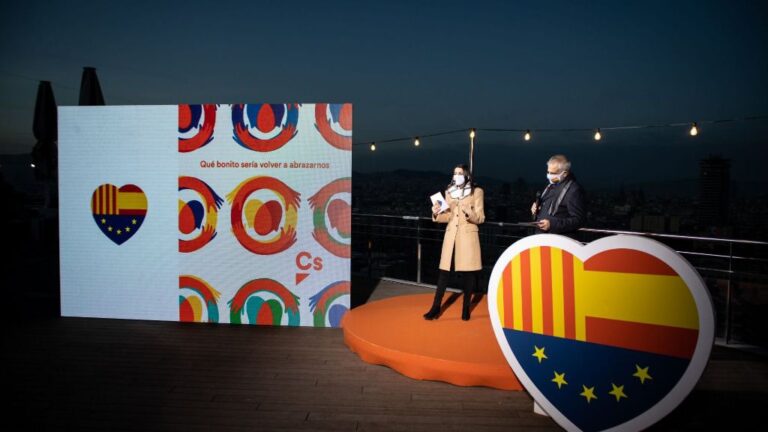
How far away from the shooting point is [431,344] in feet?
10.4

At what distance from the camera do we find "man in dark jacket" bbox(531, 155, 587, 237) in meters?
2.76

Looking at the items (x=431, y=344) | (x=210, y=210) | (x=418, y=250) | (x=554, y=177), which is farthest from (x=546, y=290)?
(x=418, y=250)

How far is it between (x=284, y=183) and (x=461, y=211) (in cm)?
157

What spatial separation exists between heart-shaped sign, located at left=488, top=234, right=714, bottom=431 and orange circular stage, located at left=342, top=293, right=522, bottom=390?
20.9 inches

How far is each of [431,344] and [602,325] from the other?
4.46ft

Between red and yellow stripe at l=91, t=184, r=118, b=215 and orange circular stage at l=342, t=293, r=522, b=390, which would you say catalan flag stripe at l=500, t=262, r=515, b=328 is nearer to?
orange circular stage at l=342, t=293, r=522, b=390

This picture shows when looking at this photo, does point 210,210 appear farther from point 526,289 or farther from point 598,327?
point 598,327

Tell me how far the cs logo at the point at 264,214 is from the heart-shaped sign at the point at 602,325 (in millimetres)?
2156

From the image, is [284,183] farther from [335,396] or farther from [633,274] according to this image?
[633,274]

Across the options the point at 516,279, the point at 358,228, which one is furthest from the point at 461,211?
the point at 358,228

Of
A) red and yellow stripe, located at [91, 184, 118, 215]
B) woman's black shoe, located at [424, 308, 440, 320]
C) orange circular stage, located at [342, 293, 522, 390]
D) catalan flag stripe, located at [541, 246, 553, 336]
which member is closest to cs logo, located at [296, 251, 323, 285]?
orange circular stage, located at [342, 293, 522, 390]

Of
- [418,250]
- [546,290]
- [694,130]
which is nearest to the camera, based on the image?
[546,290]

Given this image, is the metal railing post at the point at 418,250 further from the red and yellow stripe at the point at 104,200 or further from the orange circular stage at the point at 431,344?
the red and yellow stripe at the point at 104,200

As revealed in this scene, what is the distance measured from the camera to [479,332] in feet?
11.3
